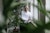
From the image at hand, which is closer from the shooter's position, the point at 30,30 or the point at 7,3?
the point at 30,30

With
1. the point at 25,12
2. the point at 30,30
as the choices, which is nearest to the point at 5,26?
the point at 30,30

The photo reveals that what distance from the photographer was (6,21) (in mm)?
567

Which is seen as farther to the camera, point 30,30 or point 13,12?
point 13,12

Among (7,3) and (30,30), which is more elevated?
(7,3)

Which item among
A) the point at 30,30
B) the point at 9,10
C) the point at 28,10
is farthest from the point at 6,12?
the point at 28,10

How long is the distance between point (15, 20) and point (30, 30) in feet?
0.48

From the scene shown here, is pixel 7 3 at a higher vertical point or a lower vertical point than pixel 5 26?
higher

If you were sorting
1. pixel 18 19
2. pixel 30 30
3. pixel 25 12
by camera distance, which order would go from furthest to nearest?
pixel 25 12
pixel 18 19
pixel 30 30

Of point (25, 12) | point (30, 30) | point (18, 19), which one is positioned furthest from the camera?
point (25, 12)

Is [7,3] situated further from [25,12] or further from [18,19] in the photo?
[25,12]

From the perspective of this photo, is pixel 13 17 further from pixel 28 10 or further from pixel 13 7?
pixel 28 10

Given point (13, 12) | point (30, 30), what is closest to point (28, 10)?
point (13, 12)

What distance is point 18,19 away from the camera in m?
0.54

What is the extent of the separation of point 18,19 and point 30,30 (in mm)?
129
